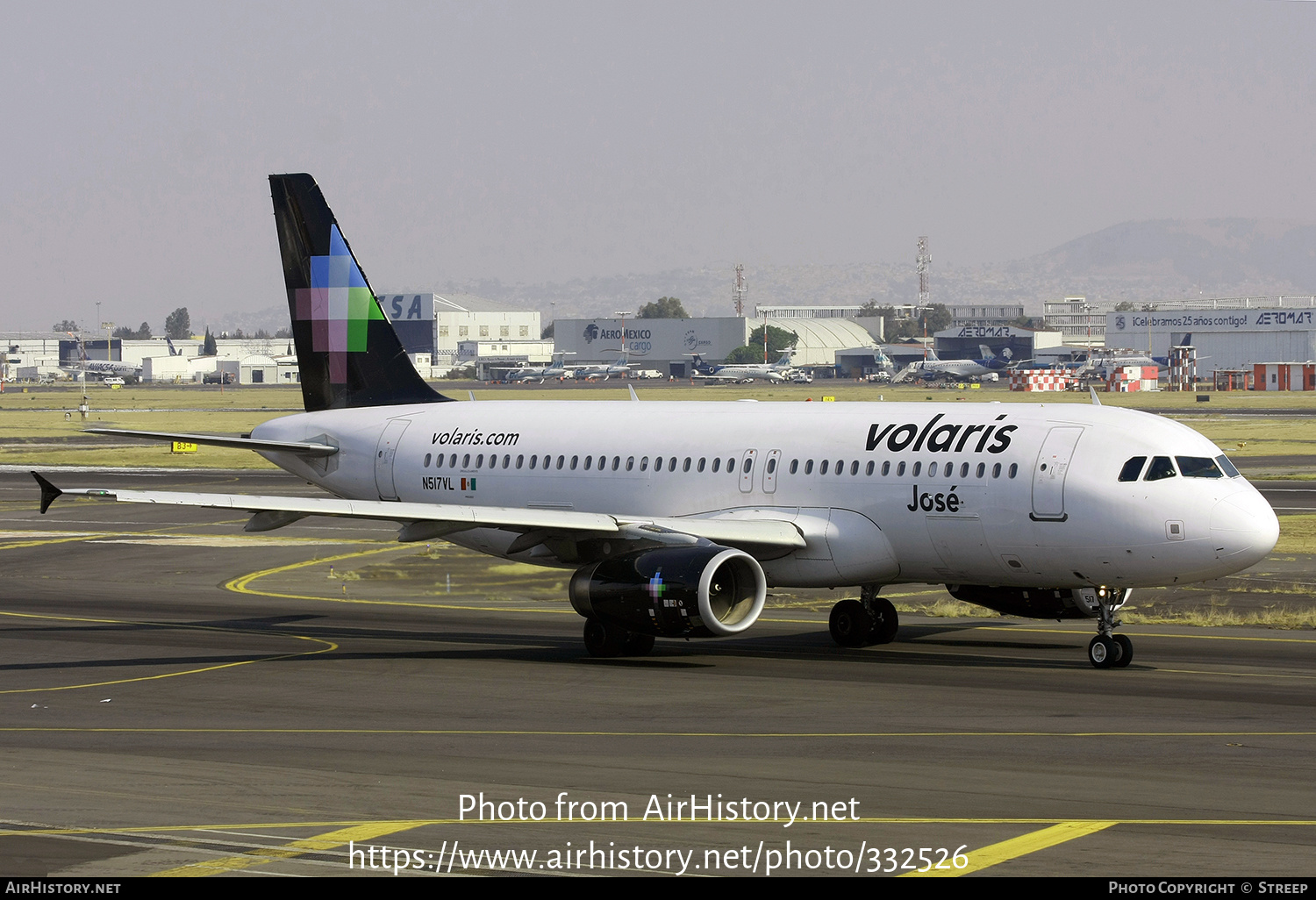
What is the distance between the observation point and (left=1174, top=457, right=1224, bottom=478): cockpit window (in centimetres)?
2733

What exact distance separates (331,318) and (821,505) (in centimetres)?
1481

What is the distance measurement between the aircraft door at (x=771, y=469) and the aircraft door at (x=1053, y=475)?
17.2 ft

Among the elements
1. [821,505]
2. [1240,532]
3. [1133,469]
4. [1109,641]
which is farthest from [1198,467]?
[821,505]

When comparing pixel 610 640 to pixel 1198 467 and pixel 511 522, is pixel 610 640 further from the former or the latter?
pixel 1198 467

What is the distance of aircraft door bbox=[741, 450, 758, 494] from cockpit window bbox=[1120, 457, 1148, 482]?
286 inches

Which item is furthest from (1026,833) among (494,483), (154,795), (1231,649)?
(494,483)

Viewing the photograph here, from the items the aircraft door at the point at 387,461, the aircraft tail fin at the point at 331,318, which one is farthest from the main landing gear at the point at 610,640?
the aircraft tail fin at the point at 331,318

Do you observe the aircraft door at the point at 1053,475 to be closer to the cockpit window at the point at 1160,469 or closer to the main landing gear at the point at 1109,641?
the cockpit window at the point at 1160,469

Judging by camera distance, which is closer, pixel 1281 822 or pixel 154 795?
pixel 1281 822

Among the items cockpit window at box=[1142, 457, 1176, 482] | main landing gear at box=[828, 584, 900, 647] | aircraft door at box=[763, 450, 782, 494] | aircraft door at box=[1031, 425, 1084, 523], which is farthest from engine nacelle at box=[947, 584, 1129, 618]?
aircraft door at box=[763, 450, 782, 494]

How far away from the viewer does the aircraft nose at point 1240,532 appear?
2662cm
